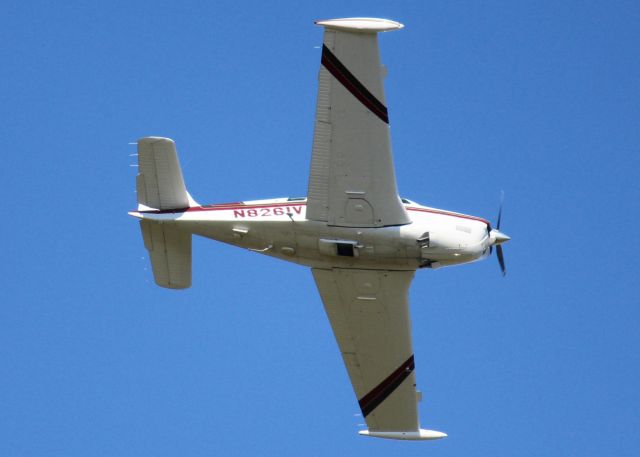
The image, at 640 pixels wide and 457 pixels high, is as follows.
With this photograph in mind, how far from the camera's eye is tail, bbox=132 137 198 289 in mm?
32406

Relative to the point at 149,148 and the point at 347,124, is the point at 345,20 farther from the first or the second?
the point at 149,148

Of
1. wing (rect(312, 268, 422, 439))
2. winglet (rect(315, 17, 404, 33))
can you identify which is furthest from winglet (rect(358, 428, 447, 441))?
winglet (rect(315, 17, 404, 33))

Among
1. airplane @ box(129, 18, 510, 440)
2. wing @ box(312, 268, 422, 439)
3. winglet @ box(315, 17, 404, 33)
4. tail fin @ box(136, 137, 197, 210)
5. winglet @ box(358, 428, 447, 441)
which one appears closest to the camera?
winglet @ box(315, 17, 404, 33)

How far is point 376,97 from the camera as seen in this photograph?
3038 cm

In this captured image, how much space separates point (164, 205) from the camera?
107 feet

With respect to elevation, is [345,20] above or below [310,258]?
above

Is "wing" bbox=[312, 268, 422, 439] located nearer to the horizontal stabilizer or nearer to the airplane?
the airplane

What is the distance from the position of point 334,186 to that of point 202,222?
3639 mm

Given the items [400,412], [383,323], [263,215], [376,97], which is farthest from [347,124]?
[400,412]

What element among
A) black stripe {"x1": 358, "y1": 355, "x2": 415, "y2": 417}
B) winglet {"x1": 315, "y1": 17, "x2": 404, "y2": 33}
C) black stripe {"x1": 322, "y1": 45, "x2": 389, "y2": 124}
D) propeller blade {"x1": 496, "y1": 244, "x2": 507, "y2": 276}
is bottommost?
black stripe {"x1": 358, "y1": 355, "x2": 415, "y2": 417}

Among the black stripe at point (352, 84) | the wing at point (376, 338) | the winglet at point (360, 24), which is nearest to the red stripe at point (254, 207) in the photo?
the wing at point (376, 338)

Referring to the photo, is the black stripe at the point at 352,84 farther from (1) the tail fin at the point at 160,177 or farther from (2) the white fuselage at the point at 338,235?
(1) the tail fin at the point at 160,177

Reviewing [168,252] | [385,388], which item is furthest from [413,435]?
[168,252]

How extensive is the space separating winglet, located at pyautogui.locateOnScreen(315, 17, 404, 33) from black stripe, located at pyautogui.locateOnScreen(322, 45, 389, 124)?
603mm
